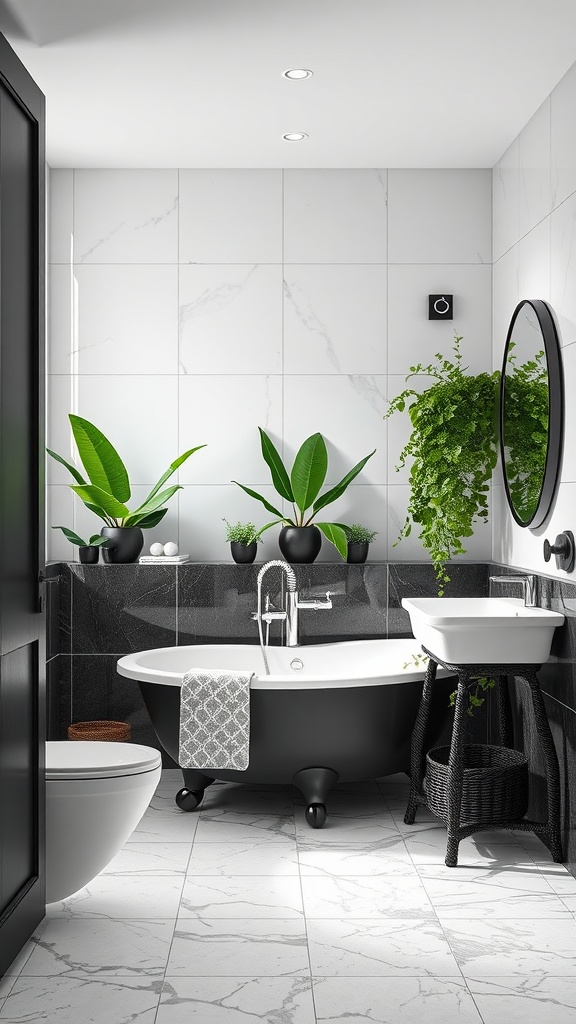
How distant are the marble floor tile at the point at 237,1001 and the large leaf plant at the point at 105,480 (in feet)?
7.94

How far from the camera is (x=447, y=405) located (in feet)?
14.6

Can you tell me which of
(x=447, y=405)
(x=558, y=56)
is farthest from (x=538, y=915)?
(x=558, y=56)

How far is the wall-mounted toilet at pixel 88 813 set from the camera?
2.92 meters

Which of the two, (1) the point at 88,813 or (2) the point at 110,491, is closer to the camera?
(1) the point at 88,813

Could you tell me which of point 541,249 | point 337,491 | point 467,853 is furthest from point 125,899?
point 541,249

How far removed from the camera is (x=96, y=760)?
10.3 ft

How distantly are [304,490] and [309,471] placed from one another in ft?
0.30

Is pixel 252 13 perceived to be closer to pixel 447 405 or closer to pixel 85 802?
pixel 447 405

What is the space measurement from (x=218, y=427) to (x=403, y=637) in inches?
52.8

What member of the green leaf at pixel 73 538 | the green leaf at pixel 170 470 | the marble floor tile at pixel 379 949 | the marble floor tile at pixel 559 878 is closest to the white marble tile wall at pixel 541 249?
the marble floor tile at pixel 559 878

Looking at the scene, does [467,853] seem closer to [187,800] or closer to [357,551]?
[187,800]

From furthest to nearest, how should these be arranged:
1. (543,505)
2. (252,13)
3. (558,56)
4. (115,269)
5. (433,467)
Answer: (115,269), (433,467), (543,505), (558,56), (252,13)

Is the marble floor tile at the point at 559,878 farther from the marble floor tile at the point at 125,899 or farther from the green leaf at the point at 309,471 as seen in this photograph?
the green leaf at the point at 309,471

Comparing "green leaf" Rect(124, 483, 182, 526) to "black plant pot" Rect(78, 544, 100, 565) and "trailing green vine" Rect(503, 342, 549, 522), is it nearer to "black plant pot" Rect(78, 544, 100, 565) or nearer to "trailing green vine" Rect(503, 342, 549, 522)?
"black plant pot" Rect(78, 544, 100, 565)
